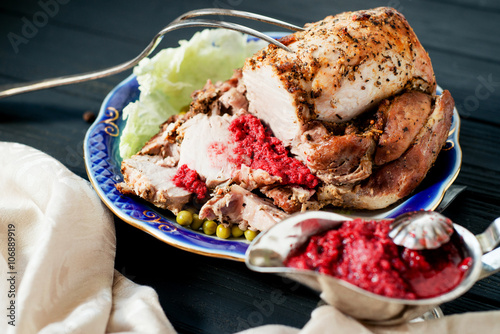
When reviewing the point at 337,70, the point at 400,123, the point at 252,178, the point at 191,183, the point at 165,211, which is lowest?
the point at 165,211

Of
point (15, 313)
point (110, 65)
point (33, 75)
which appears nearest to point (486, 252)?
point (15, 313)

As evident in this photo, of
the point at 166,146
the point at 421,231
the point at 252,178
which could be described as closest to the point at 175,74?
the point at 166,146

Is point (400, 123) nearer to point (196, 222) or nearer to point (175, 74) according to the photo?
point (196, 222)

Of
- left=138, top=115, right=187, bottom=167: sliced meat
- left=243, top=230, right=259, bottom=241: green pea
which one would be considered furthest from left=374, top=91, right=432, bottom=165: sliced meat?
left=138, top=115, right=187, bottom=167: sliced meat

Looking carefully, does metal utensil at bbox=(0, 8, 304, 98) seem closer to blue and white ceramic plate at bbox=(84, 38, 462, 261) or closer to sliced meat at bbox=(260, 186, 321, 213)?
blue and white ceramic plate at bbox=(84, 38, 462, 261)

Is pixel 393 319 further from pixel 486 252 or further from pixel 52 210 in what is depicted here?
pixel 52 210

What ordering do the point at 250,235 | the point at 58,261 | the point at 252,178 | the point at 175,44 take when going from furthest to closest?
the point at 175,44 < the point at 252,178 < the point at 250,235 < the point at 58,261
